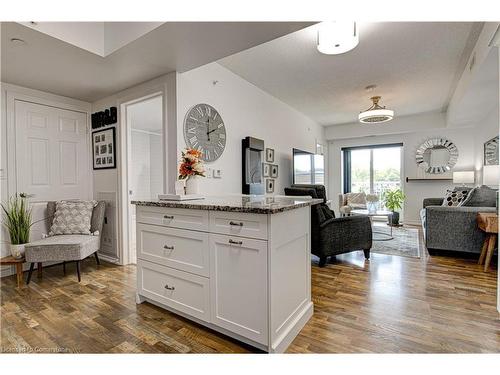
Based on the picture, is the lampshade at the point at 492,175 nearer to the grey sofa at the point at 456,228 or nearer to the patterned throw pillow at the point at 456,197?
the patterned throw pillow at the point at 456,197

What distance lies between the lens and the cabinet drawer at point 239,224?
1436 millimetres

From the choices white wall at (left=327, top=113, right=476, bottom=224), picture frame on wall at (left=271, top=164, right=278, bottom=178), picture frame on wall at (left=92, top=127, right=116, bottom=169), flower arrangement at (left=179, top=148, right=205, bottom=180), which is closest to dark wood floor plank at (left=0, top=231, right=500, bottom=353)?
flower arrangement at (left=179, top=148, right=205, bottom=180)

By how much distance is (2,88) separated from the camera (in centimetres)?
286

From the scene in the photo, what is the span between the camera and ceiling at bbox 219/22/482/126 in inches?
103

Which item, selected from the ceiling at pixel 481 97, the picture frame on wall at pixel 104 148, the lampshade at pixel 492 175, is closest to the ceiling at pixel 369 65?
the ceiling at pixel 481 97

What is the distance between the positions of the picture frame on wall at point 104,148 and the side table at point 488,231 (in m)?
4.41

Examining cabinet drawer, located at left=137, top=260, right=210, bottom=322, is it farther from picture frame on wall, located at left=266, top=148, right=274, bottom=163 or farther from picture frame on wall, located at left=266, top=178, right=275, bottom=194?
picture frame on wall, located at left=266, top=148, right=274, bottom=163

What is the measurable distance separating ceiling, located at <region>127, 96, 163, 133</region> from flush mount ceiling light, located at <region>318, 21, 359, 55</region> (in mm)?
2354

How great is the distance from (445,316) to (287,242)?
54.4 inches

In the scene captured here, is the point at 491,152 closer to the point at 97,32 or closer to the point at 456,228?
the point at 456,228

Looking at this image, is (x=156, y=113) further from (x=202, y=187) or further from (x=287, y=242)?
(x=287, y=242)

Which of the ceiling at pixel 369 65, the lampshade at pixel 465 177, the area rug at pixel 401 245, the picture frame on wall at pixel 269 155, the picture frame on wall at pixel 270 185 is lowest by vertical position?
the area rug at pixel 401 245
